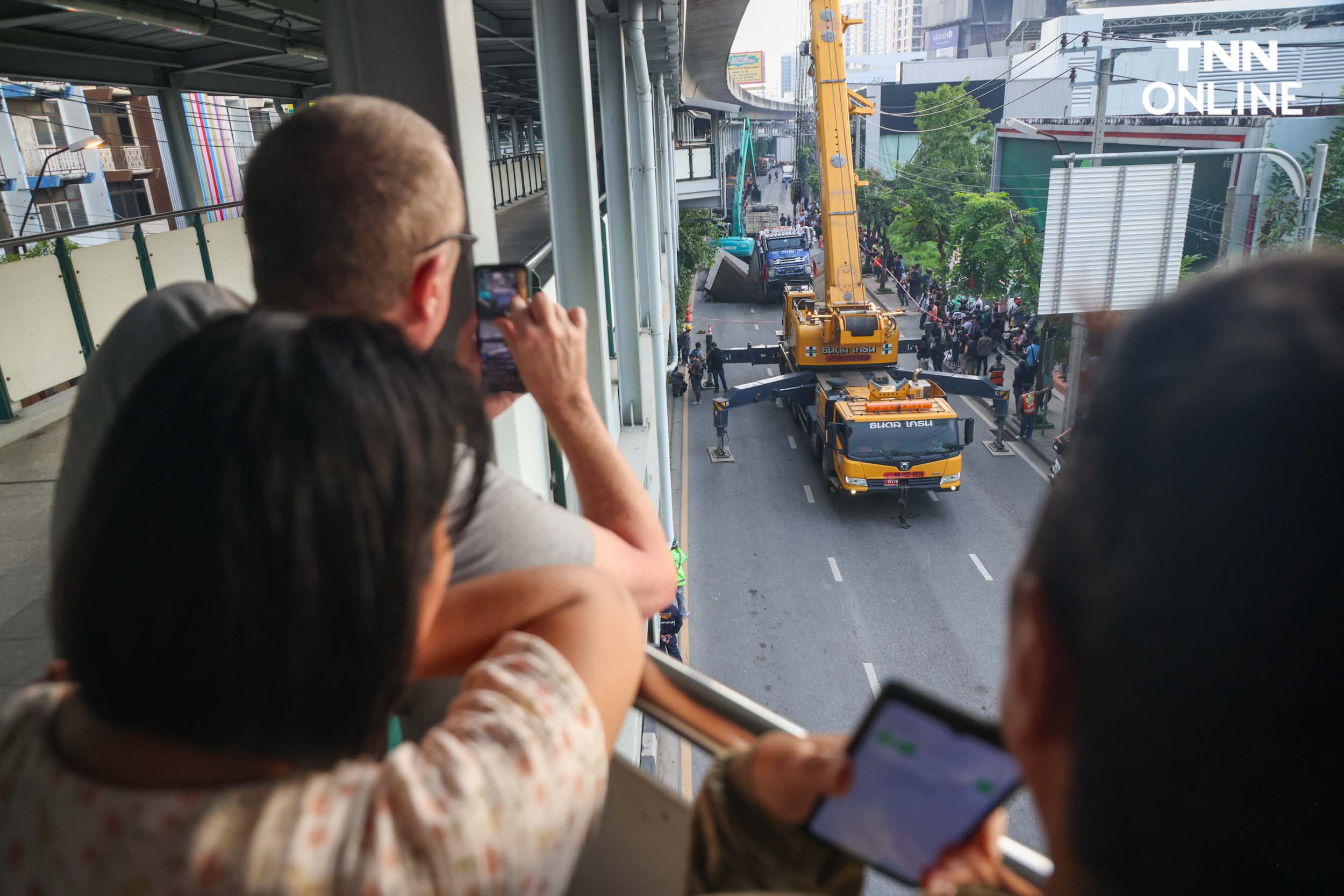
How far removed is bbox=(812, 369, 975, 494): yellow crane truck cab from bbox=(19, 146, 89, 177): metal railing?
20.8 metres

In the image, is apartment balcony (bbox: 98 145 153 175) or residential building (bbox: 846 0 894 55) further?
residential building (bbox: 846 0 894 55)

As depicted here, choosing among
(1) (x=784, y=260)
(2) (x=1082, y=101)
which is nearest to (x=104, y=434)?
(1) (x=784, y=260)

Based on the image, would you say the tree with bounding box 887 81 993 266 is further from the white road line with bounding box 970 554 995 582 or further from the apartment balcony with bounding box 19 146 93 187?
the apartment balcony with bounding box 19 146 93 187

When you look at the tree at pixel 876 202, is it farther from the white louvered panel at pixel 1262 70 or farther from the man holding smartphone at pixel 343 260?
the man holding smartphone at pixel 343 260

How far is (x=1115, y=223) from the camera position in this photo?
11.8m

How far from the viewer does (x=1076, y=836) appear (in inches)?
28.0

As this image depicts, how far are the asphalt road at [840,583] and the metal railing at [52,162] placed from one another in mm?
17847

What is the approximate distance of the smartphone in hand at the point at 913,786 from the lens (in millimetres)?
873

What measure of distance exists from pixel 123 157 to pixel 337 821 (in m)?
33.0

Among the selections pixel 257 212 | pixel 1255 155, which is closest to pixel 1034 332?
pixel 1255 155

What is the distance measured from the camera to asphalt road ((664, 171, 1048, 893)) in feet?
33.3

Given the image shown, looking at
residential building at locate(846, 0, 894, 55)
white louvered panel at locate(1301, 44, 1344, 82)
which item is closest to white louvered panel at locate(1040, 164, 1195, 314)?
white louvered panel at locate(1301, 44, 1344, 82)

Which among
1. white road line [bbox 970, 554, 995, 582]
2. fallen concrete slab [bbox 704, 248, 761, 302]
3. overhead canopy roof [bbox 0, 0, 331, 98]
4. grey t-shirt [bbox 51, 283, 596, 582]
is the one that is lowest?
white road line [bbox 970, 554, 995, 582]
